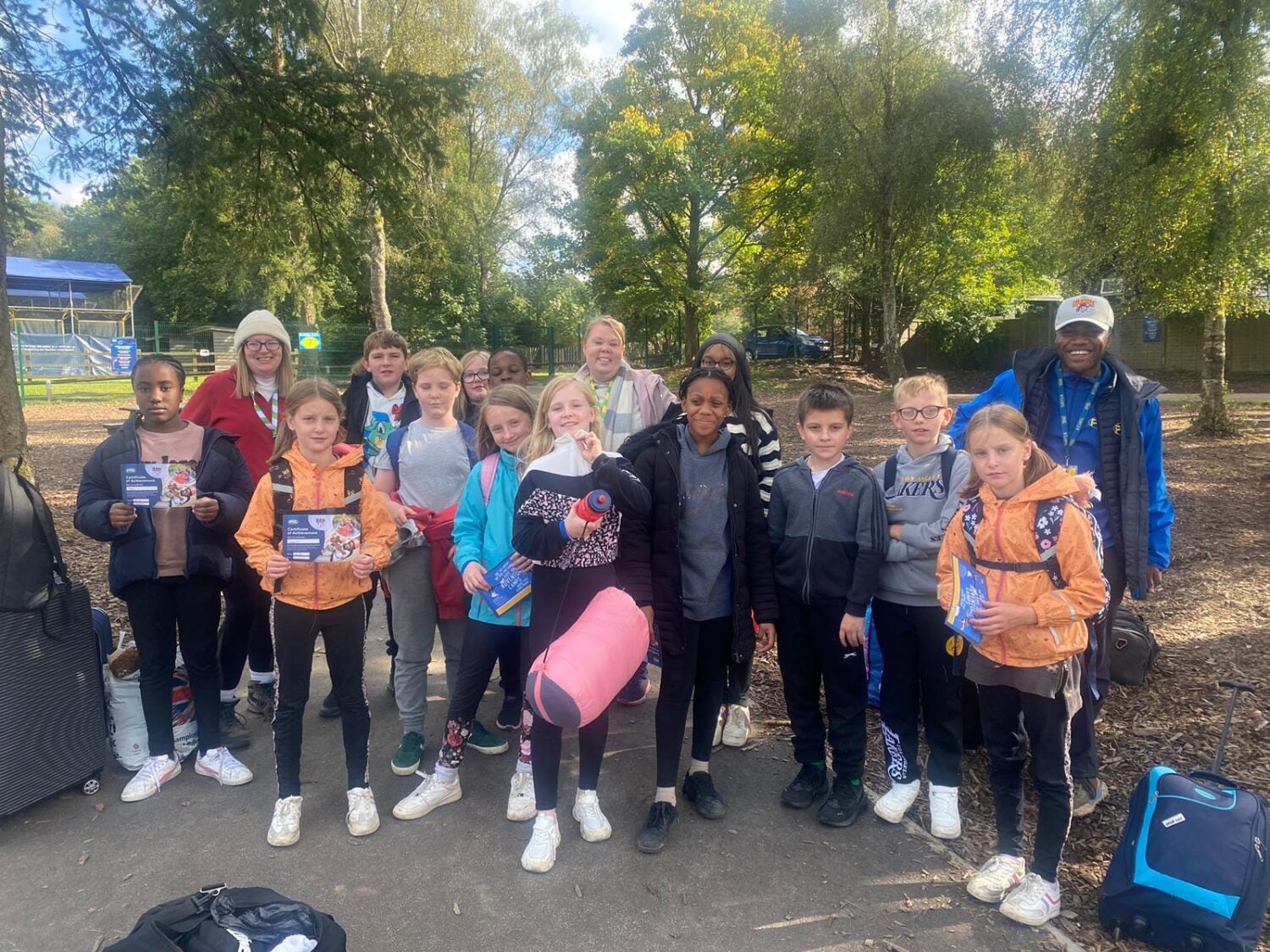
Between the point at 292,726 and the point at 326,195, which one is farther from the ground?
the point at 326,195

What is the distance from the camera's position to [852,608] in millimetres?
3357

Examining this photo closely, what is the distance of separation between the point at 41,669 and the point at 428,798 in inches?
70.0

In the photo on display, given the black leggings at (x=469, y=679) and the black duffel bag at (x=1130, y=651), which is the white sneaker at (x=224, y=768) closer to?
the black leggings at (x=469, y=679)

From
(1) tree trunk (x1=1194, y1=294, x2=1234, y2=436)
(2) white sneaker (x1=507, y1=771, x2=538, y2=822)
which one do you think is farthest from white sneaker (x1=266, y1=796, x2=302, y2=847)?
(1) tree trunk (x1=1194, y1=294, x2=1234, y2=436)

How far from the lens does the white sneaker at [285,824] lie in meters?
3.27

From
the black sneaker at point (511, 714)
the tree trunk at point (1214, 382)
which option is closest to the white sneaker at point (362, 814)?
the black sneaker at point (511, 714)

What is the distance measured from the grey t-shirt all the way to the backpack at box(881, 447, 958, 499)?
207 centimetres

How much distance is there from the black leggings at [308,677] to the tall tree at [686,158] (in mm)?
24771

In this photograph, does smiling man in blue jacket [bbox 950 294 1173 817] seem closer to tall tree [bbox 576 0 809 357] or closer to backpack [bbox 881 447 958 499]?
backpack [bbox 881 447 958 499]

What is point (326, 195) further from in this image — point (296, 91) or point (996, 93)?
point (996, 93)

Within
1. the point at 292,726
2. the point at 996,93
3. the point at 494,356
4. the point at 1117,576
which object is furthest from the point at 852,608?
the point at 996,93

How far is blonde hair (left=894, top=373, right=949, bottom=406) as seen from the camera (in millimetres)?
3486

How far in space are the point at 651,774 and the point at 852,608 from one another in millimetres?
1347

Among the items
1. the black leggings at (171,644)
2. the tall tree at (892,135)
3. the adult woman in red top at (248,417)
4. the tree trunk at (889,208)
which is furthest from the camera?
the tree trunk at (889,208)
